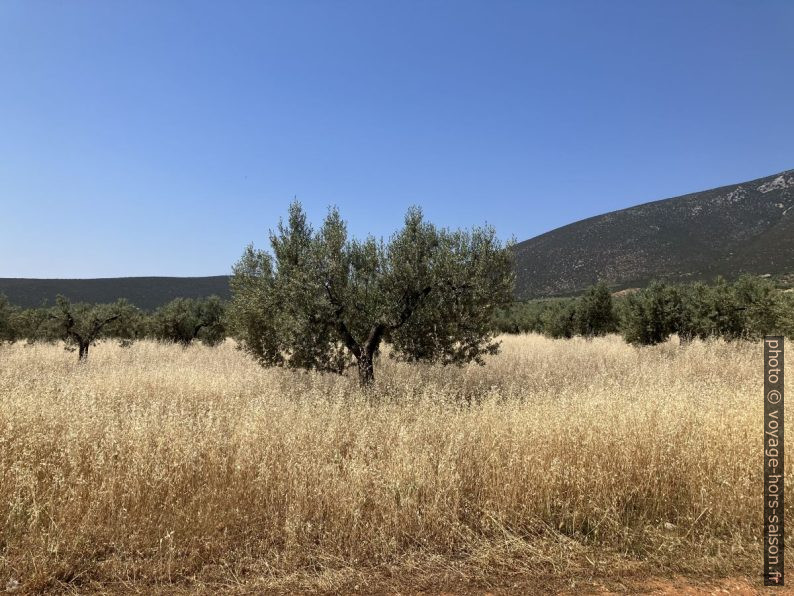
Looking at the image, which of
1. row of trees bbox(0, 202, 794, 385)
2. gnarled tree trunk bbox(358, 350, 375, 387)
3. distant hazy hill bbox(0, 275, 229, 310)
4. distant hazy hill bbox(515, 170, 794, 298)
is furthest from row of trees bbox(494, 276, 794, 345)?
distant hazy hill bbox(0, 275, 229, 310)

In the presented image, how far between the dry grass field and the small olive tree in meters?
4.40

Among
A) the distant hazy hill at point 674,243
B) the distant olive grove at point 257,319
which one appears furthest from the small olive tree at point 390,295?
the distant hazy hill at point 674,243

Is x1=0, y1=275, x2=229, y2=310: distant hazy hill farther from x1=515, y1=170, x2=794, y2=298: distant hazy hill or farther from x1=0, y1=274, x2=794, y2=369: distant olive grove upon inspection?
x1=515, y1=170, x2=794, y2=298: distant hazy hill

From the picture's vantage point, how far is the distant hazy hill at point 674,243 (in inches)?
2911

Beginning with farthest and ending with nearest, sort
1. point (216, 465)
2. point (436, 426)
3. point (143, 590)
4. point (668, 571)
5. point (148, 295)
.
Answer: point (148, 295)
point (436, 426)
point (216, 465)
point (668, 571)
point (143, 590)

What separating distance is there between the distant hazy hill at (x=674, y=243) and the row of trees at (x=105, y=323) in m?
60.5

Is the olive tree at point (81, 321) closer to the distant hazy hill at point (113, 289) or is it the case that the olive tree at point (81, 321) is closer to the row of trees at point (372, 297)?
the row of trees at point (372, 297)

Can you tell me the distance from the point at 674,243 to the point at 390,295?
9543 cm

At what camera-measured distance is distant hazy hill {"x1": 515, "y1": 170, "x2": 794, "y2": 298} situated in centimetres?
7394

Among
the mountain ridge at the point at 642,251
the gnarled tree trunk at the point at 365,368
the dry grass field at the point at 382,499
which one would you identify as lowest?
the dry grass field at the point at 382,499

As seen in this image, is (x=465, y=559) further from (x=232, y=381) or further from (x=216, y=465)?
(x=232, y=381)

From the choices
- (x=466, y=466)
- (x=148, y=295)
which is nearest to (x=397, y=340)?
(x=466, y=466)

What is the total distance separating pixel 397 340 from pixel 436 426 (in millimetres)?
5434

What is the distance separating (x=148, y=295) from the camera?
8562 cm
